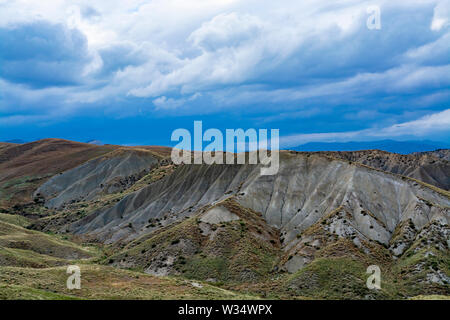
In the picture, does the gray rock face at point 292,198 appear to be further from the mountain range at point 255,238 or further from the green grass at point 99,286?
the green grass at point 99,286

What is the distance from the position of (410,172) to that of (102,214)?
10705 centimetres

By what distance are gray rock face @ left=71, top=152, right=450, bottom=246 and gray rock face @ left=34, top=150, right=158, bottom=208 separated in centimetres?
4160

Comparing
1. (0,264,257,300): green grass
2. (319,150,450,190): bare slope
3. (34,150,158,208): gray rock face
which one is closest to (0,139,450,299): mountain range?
(0,264,257,300): green grass

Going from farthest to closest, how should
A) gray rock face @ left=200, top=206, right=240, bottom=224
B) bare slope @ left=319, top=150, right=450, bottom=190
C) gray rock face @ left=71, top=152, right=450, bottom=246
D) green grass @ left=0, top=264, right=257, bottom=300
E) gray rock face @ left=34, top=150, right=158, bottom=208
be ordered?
1. gray rock face @ left=34, top=150, right=158, bottom=208
2. bare slope @ left=319, top=150, right=450, bottom=190
3. gray rock face @ left=200, top=206, right=240, bottom=224
4. gray rock face @ left=71, top=152, right=450, bottom=246
5. green grass @ left=0, top=264, right=257, bottom=300

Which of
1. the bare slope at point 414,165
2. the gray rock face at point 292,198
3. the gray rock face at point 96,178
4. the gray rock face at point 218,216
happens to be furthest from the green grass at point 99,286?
the bare slope at point 414,165

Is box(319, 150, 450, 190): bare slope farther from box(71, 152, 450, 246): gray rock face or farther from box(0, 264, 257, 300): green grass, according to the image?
box(0, 264, 257, 300): green grass

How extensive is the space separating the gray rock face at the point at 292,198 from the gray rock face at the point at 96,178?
41.6m

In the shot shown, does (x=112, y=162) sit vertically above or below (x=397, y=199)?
above

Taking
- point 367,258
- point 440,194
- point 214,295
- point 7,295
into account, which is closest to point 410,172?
point 440,194

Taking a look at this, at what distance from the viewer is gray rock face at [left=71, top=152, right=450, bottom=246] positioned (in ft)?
213

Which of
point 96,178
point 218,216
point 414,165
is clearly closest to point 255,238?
point 218,216

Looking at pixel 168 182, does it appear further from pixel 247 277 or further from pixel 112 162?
pixel 112 162

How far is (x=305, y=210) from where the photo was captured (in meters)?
71.9

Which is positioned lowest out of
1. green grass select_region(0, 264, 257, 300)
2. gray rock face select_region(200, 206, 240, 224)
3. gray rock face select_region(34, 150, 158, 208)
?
green grass select_region(0, 264, 257, 300)
